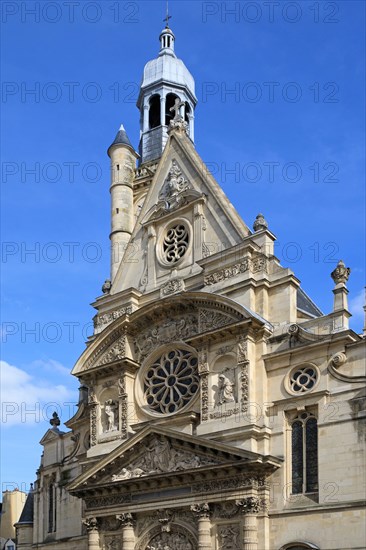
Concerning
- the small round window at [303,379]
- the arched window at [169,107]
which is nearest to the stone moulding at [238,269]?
the small round window at [303,379]

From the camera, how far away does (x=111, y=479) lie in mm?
25938

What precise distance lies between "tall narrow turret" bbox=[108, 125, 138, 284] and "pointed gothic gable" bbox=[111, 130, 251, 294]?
1952 millimetres

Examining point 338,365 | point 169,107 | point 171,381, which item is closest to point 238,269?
point 171,381

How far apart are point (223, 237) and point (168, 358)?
4247 millimetres

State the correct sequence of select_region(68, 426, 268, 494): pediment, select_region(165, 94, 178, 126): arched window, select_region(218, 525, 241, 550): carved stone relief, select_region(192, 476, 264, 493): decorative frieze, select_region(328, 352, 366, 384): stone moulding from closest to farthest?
1. select_region(328, 352, 366, 384): stone moulding
2. select_region(192, 476, 264, 493): decorative frieze
3. select_region(218, 525, 241, 550): carved stone relief
4. select_region(68, 426, 268, 494): pediment
5. select_region(165, 94, 178, 126): arched window

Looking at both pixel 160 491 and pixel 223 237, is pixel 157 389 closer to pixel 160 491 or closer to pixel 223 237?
pixel 160 491

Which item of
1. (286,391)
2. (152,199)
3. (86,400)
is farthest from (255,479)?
(152,199)

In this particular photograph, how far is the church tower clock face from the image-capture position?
25.9 meters

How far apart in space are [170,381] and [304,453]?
5502mm

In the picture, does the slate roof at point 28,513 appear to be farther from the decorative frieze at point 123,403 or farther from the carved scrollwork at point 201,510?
the carved scrollwork at point 201,510

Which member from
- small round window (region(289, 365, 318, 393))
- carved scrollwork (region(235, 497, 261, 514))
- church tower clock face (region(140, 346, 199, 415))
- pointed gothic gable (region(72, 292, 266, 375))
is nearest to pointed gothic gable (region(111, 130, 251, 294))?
pointed gothic gable (region(72, 292, 266, 375))

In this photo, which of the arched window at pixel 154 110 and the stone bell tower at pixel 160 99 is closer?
the stone bell tower at pixel 160 99

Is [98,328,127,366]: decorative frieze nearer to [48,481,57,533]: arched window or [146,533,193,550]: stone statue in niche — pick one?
[48,481,57,533]: arched window

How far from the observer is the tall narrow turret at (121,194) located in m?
31.9
